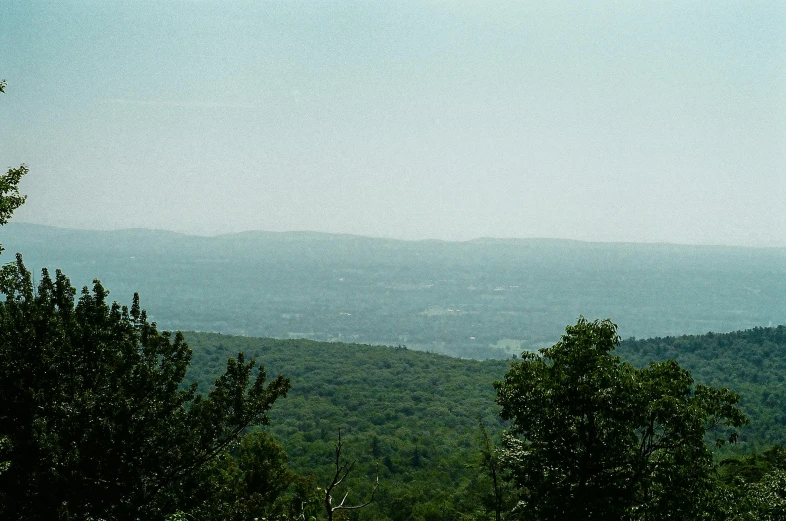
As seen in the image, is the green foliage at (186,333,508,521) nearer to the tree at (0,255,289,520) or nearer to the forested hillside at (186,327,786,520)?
the forested hillside at (186,327,786,520)

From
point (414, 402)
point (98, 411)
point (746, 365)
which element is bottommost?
point (414, 402)

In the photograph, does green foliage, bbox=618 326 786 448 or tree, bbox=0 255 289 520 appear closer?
tree, bbox=0 255 289 520

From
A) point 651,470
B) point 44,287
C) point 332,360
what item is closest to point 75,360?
point 44,287

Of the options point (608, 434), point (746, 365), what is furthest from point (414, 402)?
point (608, 434)

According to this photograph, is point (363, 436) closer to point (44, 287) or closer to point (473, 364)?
point (473, 364)

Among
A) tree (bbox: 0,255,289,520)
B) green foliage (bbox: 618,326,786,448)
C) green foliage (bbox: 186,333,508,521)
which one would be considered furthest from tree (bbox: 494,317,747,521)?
green foliage (bbox: 618,326,786,448)

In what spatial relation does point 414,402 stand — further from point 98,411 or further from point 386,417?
point 98,411
